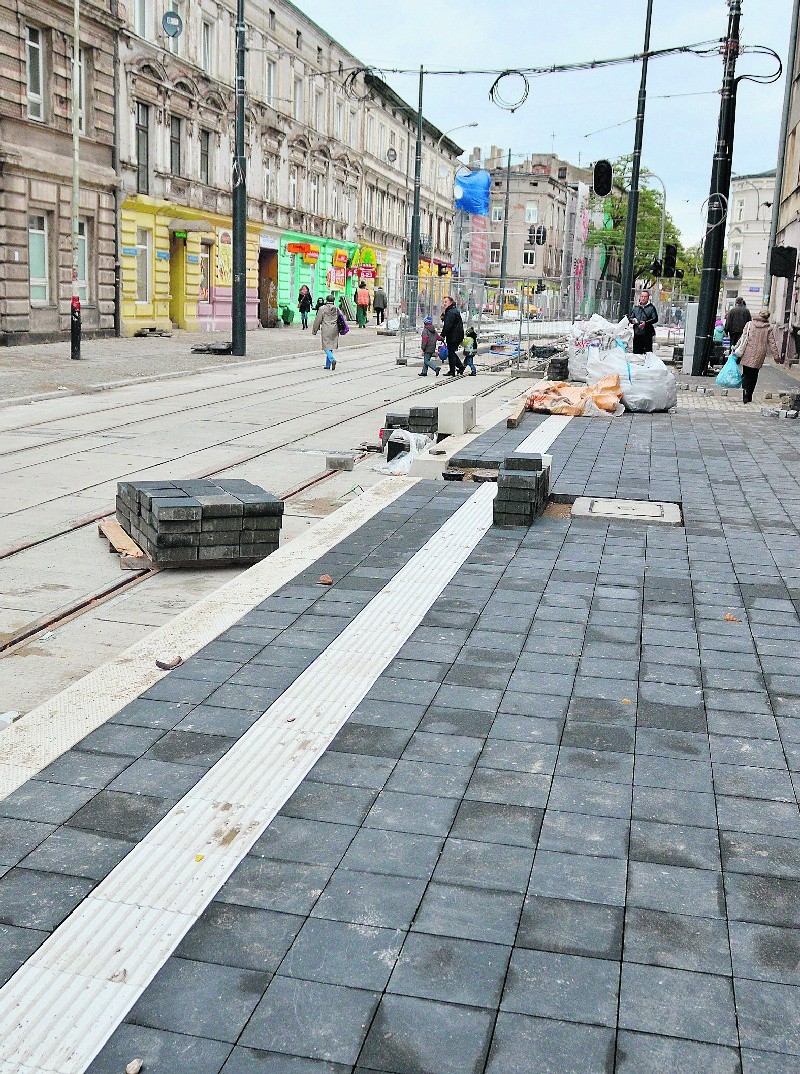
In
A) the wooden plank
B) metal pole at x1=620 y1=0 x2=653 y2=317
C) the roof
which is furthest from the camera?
the roof

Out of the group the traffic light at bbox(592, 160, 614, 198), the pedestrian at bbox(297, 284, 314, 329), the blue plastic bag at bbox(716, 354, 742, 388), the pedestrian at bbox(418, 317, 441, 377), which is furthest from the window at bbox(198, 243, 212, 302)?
the blue plastic bag at bbox(716, 354, 742, 388)

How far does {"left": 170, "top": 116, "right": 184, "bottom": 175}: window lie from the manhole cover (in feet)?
96.1

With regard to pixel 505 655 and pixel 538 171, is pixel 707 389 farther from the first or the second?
pixel 538 171

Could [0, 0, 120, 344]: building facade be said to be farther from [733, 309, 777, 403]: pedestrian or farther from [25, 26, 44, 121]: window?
[733, 309, 777, 403]: pedestrian

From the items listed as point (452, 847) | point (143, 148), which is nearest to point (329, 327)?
point (143, 148)

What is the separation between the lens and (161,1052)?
8.54 ft

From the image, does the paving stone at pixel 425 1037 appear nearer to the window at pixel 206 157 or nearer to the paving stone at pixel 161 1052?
the paving stone at pixel 161 1052

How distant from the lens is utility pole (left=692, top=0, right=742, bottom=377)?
68.0 feet

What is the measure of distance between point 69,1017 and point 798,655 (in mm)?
3834

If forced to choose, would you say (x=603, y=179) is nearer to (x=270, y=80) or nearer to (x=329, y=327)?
(x=329, y=327)

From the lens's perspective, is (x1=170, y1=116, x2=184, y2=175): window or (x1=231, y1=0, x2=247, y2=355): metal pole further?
(x1=170, y1=116, x2=184, y2=175): window

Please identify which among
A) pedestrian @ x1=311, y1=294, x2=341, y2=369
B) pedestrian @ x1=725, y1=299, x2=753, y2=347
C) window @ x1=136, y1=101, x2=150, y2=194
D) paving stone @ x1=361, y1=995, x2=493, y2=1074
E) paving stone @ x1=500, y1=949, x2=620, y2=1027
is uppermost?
window @ x1=136, y1=101, x2=150, y2=194

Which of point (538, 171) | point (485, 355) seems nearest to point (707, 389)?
point (485, 355)

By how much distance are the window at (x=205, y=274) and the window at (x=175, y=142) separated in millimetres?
3282
